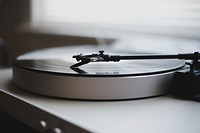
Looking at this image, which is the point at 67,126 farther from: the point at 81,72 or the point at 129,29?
the point at 129,29

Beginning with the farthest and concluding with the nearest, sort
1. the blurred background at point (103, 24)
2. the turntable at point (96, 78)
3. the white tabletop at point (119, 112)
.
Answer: the blurred background at point (103, 24), the turntable at point (96, 78), the white tabletop at point (119, 112)

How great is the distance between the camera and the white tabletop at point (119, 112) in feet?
1.47

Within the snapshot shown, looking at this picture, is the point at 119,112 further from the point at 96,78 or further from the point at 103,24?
the point at 103,24

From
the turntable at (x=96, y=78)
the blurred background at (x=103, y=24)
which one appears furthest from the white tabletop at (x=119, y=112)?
the blurred background at (x=103, y=24)

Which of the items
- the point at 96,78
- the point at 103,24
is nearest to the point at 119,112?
the point at 96,78

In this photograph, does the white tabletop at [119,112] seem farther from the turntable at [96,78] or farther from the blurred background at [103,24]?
the blurred background at [103,24]

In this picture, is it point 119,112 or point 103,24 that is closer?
point 119,112

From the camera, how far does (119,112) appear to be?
1.68 feet

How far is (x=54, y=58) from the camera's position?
2.48 feet

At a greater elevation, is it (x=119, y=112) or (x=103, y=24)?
(x=103, y=24)

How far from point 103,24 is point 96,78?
0.77 meters

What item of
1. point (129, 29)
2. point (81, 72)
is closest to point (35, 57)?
point (81, 72)

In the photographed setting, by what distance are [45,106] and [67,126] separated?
0.27ft

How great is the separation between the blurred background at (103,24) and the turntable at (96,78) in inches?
10.1
